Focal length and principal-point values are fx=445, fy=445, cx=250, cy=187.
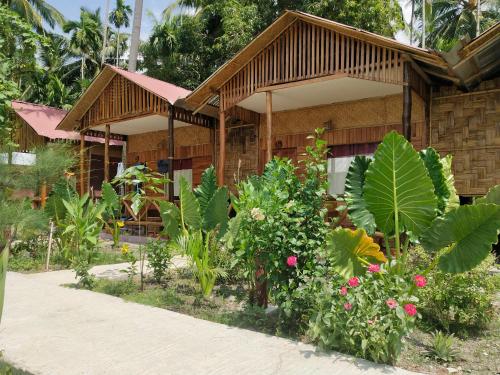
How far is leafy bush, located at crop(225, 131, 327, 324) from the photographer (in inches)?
163

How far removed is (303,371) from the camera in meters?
3.23

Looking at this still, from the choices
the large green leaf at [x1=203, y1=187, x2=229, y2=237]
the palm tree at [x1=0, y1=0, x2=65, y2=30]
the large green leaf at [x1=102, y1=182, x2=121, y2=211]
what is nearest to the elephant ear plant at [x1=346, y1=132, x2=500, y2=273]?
the large green leaf at [x1=203, y1=187, x2=229, y2=237]

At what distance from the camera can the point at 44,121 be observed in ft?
52.5

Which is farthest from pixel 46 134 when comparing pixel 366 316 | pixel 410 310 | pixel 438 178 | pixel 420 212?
pixel 410 310

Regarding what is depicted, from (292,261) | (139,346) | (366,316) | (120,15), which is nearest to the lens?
(366,316)

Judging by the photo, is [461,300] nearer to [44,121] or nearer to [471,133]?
[471,133]

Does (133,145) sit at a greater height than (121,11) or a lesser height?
lesser

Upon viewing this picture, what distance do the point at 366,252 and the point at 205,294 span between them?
2.22 metres

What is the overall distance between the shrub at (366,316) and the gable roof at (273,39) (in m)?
4.98

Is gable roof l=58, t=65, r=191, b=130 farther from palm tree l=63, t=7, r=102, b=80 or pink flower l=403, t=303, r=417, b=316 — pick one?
palm tree l=63, t=7, r=102, b=80

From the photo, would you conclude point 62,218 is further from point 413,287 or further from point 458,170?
point 458,170

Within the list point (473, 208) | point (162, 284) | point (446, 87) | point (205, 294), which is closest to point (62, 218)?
point (162, 284)

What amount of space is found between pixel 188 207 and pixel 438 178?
314 cm

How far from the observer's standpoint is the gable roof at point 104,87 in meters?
11.5
